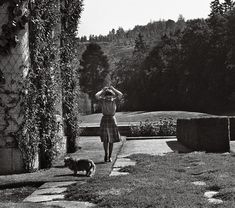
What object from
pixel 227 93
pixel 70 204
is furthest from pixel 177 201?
pixel 227 93

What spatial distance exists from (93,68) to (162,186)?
260ft

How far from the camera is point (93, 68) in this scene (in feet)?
283

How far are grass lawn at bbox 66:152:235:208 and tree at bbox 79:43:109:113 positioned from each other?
74.6 metres

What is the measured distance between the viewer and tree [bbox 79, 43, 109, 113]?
85312 millimetres

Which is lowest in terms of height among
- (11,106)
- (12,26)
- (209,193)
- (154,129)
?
(154,129)

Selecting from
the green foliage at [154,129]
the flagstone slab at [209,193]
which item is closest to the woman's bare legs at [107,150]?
the flagstone slab at [209,193]

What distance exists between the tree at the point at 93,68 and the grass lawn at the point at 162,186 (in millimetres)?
74554

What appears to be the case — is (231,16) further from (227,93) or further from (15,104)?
(15,104)

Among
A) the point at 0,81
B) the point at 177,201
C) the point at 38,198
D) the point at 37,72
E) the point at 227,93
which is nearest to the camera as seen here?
the point at 177,201

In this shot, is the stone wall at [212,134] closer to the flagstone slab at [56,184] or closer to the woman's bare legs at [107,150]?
the woman's bare legs at [107,150]

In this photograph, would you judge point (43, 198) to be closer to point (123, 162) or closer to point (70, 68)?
point (123, 162)

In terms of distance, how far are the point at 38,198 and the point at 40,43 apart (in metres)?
4.81

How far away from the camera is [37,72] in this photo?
35.6 ft

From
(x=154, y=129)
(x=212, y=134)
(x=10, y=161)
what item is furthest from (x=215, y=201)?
(x=154, y=129)
